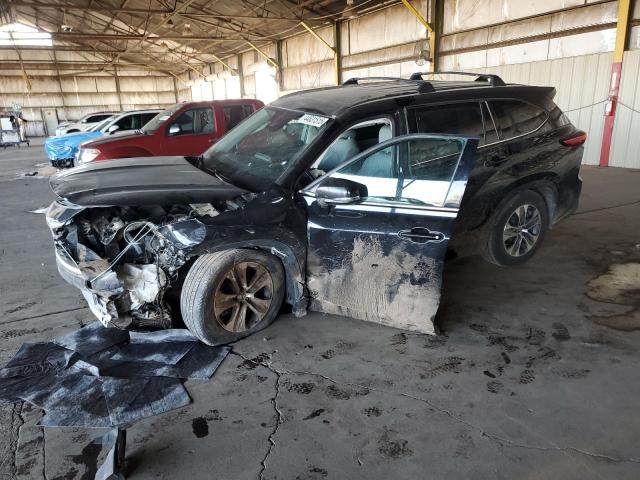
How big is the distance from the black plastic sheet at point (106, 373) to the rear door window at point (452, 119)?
2.39m

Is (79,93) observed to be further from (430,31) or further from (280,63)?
(430,31)

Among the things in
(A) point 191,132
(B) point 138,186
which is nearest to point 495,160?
(B) point 138,186

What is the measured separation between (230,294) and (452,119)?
93.7 inches

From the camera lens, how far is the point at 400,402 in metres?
2.77

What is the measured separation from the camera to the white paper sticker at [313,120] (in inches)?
141

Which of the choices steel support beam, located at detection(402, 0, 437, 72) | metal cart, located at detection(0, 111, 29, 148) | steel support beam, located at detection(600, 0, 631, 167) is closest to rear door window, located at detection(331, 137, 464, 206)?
steel support beam, located at detection(600, 0, 631, 167)

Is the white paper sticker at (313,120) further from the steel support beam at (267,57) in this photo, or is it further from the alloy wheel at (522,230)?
the steel support beam at (267,57)

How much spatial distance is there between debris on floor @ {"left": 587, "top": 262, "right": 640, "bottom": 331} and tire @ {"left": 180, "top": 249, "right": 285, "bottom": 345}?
259 centimetres

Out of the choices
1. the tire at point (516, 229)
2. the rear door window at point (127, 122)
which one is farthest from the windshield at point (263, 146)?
the rear door window at point (127, 122)

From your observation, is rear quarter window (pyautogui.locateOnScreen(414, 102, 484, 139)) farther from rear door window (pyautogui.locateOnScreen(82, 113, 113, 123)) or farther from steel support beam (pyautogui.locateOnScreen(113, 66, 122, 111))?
steel support beam (pyautogui.locateOnScreen(113, 66, 122, 111))

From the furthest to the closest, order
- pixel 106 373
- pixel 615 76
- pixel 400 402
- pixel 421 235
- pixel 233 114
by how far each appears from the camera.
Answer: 1. pixel 615 76
2. pixel 233 114
3. pixel 421 235
4. pixel 106 373
5. pixel 400 402

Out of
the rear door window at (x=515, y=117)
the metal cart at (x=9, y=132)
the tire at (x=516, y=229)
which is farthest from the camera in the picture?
the metal cart at (x=9, y=132)

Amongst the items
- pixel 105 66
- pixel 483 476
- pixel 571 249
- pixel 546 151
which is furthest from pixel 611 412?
pixel 105 66

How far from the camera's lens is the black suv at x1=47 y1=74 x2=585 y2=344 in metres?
3.12
